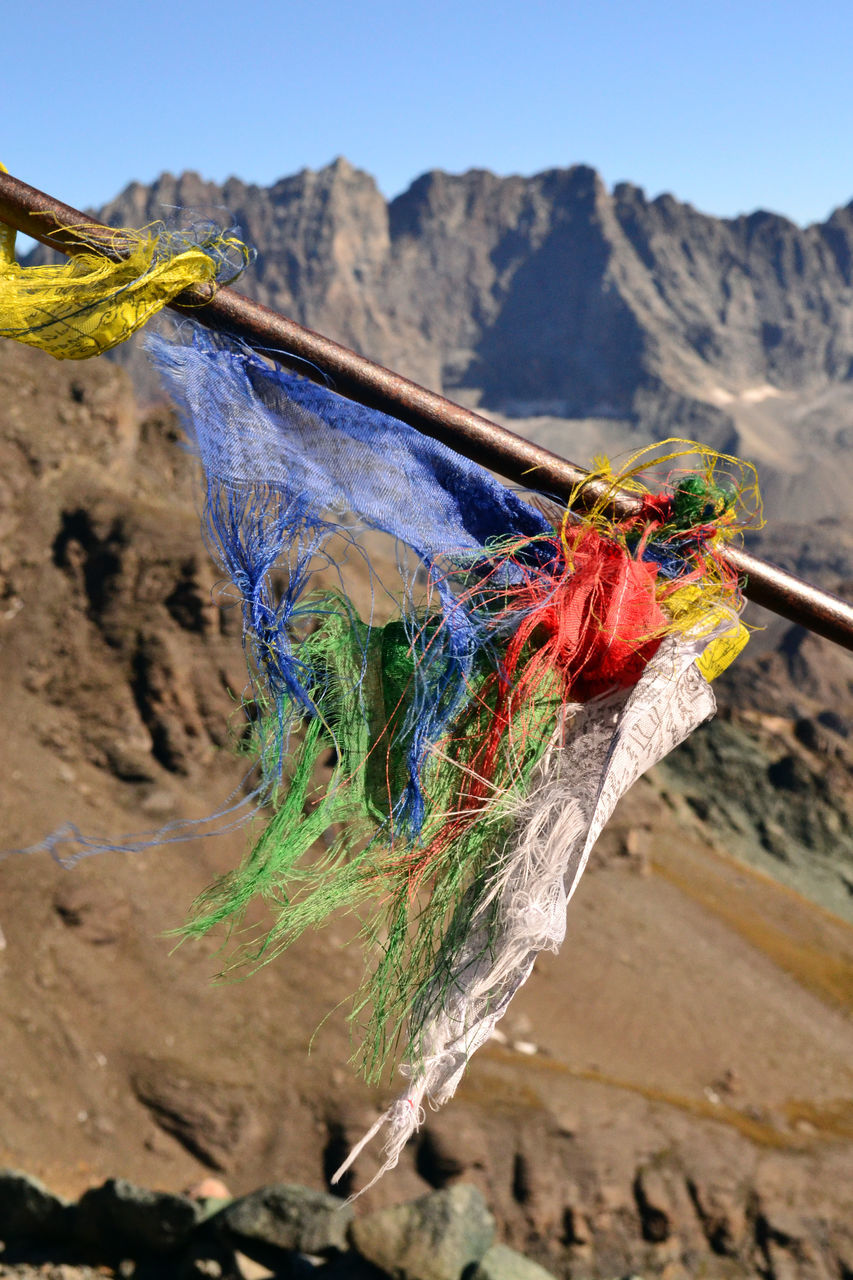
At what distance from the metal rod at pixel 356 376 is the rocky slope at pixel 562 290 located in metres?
66.0

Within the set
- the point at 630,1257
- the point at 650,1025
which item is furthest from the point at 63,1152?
the point at 650,1025

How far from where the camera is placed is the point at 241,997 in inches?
371

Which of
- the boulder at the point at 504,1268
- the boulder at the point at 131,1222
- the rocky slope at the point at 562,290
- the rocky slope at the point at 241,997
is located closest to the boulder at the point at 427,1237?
the boulder at the point at 504,1268

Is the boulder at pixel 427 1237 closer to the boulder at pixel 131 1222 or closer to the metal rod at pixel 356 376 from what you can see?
the boulder at pixel 131 1222

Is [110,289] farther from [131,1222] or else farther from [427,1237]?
[131,1222]

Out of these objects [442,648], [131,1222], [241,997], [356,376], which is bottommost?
[241,997]

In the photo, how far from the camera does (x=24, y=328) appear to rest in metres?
1.44

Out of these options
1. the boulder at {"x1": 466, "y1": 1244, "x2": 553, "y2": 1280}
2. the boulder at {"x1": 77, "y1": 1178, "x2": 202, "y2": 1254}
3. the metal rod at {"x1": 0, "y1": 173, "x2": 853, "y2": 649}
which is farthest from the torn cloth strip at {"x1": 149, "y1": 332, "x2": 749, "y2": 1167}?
the boulder at {"x1": 77, "y1": 1178, "x2": 202, "y2": 1254}

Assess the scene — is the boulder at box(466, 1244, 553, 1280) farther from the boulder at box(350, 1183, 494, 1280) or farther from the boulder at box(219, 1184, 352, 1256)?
the boulder at box(219, 1184, 352, 1256)

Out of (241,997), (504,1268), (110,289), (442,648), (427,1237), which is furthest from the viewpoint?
(241,997)

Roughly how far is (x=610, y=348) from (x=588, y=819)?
3024 inches

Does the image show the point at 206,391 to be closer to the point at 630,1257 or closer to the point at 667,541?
the point at 667,541

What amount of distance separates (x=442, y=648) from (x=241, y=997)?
8771 millimetres

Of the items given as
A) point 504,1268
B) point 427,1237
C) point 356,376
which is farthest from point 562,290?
point 356,376
